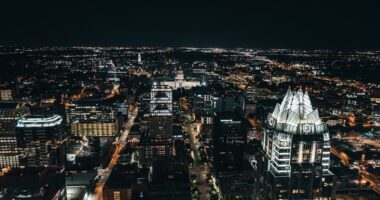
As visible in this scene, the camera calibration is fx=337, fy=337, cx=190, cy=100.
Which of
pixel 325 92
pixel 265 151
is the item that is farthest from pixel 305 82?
pixel 265 151

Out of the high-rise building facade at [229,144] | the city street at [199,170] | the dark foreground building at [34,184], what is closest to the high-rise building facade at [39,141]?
the dark foreground building at [34,184]

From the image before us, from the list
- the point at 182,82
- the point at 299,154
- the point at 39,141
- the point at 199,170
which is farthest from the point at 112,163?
the point at 182,82

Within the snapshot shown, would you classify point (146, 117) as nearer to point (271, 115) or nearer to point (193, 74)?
point (271, 115)

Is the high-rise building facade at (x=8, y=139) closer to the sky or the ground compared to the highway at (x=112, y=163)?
closer to the sky

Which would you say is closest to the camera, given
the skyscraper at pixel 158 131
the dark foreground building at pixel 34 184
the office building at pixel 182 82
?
the dark foreground building at pixel 34 184

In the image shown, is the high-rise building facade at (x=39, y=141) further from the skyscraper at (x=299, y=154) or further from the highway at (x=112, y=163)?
the skyscraper at (x=299, y=154)

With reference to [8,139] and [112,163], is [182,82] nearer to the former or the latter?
[112,163]

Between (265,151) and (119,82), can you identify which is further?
(119,82)
